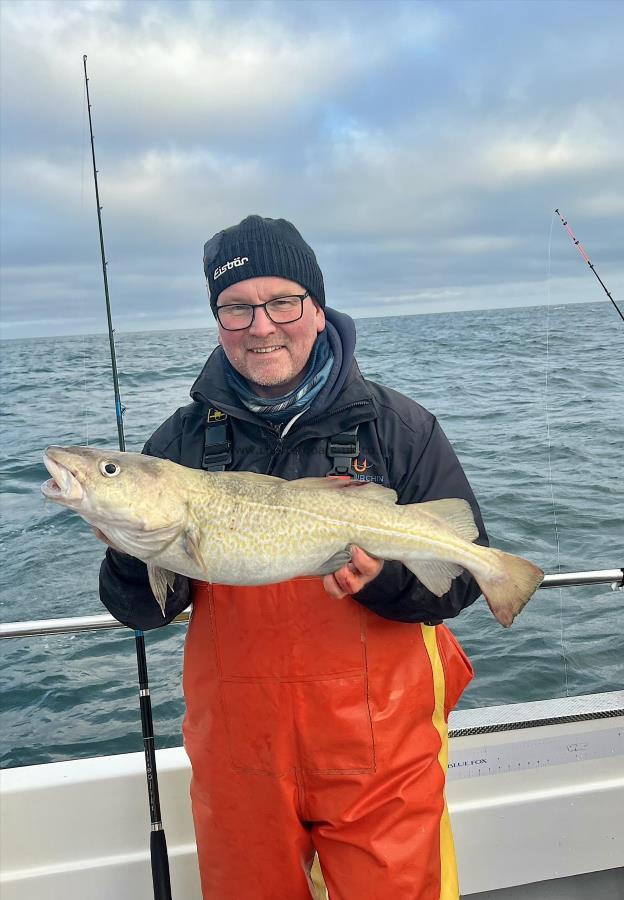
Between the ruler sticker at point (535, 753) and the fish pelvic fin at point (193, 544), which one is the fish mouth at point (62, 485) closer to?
the fish pelvic fin at point (193, 544)

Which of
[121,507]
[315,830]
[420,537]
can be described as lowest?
[315,830]

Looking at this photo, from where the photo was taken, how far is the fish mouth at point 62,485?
234 cm

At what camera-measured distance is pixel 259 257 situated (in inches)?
113

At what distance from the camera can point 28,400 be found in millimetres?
19844

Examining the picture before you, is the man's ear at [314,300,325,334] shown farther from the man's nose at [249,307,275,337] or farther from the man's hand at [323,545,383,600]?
the man's hand at [323,545,383,600]

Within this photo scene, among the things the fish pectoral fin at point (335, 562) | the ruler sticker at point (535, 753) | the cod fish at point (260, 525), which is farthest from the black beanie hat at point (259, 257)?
the ruler sticker at point (535, 753)

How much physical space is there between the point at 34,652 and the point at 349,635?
488 centimetres

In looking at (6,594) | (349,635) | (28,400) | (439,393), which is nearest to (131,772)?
(349,635)

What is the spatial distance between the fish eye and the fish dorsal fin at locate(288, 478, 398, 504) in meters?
0.58

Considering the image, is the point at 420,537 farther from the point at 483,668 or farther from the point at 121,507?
the point at 483,668

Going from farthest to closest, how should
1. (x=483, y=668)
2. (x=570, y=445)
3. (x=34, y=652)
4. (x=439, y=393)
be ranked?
(x=439, y=393) < (x=570, y=445) < (x=34, y=652) < (x=483, y=668)

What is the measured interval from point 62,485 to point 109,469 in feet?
0.52

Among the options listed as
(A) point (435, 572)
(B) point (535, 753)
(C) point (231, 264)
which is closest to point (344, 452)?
(A) point (435, 572)

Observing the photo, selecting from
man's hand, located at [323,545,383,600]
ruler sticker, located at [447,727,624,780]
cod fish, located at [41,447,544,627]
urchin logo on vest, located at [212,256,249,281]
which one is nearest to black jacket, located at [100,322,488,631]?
cod fish, located at [41,447,544,627]
